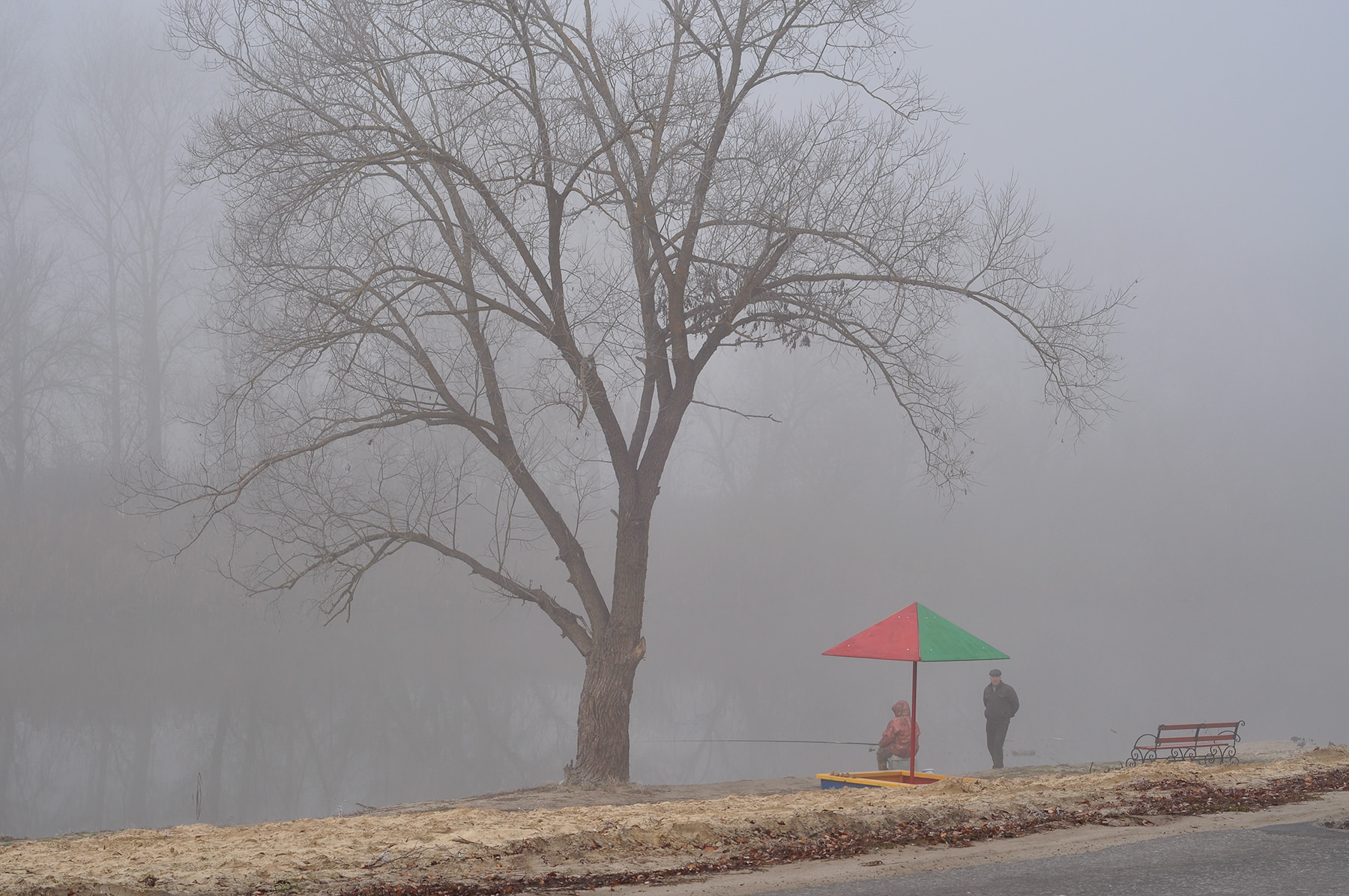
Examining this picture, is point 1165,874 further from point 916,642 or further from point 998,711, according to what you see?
point 998,711

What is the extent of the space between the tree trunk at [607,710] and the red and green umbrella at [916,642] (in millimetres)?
2698

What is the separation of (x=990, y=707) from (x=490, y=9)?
11.8m

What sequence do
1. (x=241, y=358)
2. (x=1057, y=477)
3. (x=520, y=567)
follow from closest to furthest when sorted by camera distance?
1. (x=241, y=358)
2. (x=520, y=567)
3. (x=1057, y=477)

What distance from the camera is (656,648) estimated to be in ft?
101

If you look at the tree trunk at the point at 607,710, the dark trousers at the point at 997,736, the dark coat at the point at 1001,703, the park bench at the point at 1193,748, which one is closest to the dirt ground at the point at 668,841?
the tree trunk at the point at 607,710

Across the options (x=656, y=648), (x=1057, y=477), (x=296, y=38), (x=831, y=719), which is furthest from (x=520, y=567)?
(x=1057, y=477)

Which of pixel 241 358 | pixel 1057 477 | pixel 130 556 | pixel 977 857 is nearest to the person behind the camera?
pixel 977 857

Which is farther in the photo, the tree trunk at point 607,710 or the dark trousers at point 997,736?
the dark trousers at point 997,736

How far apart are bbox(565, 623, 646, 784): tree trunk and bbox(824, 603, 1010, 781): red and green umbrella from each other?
8.85 ft

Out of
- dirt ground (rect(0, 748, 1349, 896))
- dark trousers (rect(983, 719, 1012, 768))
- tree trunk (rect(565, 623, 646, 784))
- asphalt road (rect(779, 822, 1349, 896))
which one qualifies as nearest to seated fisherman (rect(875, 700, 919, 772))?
dark trousers (rect(983, 719, 1012, 768))

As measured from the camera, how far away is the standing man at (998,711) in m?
15.4

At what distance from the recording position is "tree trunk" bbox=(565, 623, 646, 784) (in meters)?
12.6

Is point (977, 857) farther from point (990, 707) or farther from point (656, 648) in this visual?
point (656, 648)

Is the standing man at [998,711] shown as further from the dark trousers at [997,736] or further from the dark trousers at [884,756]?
the dark trousers at [884,756]
